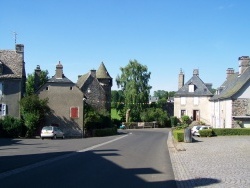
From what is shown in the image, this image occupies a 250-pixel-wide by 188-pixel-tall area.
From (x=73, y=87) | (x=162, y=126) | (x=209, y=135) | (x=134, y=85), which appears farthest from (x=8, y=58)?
(x=162, y=126)

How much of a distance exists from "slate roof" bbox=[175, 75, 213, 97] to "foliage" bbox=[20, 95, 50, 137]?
1381 inches

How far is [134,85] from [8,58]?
3354 centimetres

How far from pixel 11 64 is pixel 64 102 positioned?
770cm

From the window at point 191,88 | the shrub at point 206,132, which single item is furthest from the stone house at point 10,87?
the window at point 191,88

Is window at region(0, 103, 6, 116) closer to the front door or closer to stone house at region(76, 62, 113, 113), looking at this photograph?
stone house at region(76, 62, 113, 113)

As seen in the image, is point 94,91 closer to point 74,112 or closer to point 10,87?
point 74,112

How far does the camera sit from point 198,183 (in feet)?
36.8

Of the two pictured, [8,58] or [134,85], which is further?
[134,85]

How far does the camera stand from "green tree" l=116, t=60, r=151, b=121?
2876 inches

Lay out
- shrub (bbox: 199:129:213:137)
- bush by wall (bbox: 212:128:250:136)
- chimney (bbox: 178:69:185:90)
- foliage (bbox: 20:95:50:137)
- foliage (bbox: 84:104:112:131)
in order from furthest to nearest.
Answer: chimney (bbox: 178:69:185:90) < foliage (bbox: 84:104:112:131) < foliage (bbox: 20:95:50:137) < bush by wall (bbox: 212:128:250:136) < shrub (bbox: 199:129:213:137)

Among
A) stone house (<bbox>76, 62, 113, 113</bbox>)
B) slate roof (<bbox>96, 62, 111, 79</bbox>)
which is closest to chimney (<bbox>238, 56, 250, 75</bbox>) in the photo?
stone house (<bbox>76, 62, 113, 113</bbox>)

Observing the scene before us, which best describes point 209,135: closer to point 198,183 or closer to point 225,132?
point 225,132

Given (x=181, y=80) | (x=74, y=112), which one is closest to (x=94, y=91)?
(x=74, y=112)

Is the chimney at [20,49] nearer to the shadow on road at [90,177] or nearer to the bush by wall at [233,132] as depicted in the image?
the bush by wall at [233,132]
